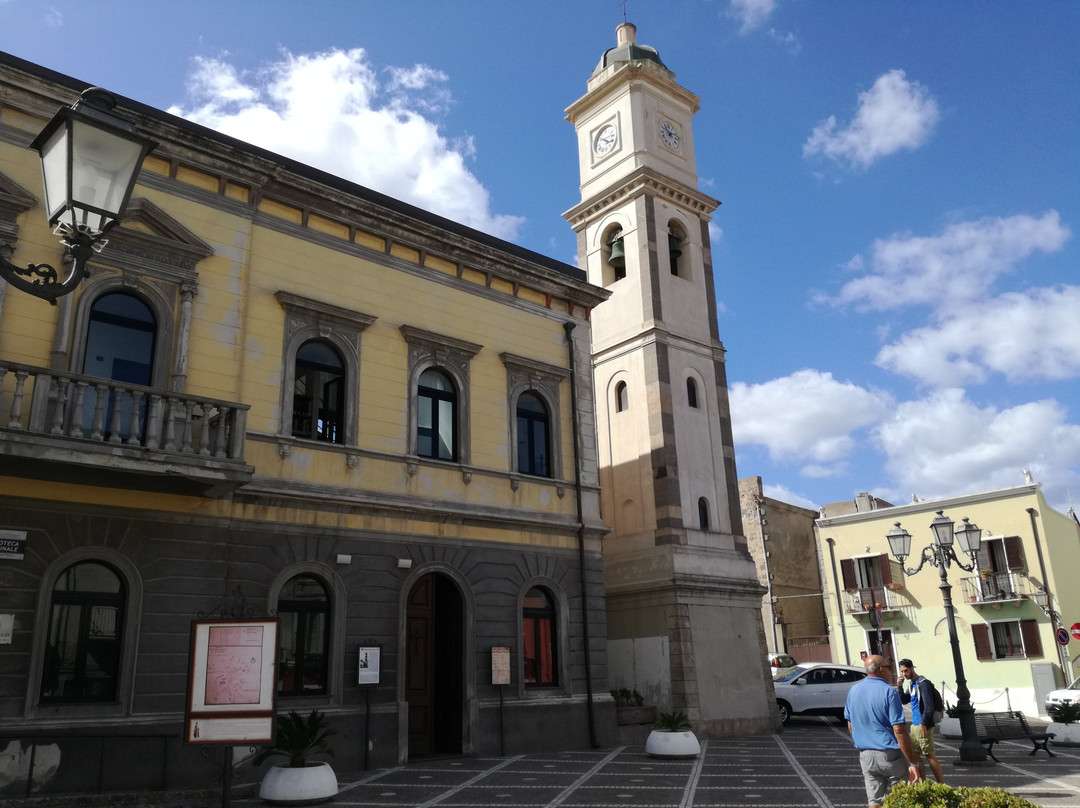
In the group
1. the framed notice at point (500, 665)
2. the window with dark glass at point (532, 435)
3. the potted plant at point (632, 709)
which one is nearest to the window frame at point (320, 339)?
the window with dark glass at point (532, 435)

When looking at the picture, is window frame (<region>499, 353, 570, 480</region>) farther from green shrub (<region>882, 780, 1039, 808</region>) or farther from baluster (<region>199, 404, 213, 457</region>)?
A: green shrub (<region>882, 780, 1039, 808</region>)

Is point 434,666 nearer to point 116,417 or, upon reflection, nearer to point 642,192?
point 116,417

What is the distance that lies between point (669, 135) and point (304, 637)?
59.0ft

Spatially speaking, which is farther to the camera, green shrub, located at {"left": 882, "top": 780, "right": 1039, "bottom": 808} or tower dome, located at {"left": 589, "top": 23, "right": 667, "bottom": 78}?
tower dome, located at {"left": 589, "top": 23, "right": 667, "bottom": 78}

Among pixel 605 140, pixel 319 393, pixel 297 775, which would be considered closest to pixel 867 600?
pixel 605 140

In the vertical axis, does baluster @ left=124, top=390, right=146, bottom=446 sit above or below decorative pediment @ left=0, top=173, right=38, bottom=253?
below

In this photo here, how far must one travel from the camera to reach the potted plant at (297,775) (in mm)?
10859

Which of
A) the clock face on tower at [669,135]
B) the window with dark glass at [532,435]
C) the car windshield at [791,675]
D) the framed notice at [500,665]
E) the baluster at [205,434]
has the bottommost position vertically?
the car windshield at [791,675]

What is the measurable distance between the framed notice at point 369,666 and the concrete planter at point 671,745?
16.5ft

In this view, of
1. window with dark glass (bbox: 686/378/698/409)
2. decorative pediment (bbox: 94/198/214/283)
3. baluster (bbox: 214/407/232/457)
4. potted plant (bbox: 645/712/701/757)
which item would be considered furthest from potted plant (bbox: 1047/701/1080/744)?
decorative pediment (bbox: 94/198/214/283)

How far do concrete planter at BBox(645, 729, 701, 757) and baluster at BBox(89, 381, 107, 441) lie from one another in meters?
10.4

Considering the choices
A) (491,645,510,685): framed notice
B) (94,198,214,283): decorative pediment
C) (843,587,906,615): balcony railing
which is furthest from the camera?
(843,587,906,615): balcony railing

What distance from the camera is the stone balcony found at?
11031 millimetres

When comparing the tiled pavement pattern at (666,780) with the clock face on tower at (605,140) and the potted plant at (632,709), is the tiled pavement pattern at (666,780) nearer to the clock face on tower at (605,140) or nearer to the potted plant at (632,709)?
the potted plant at (632,709)
